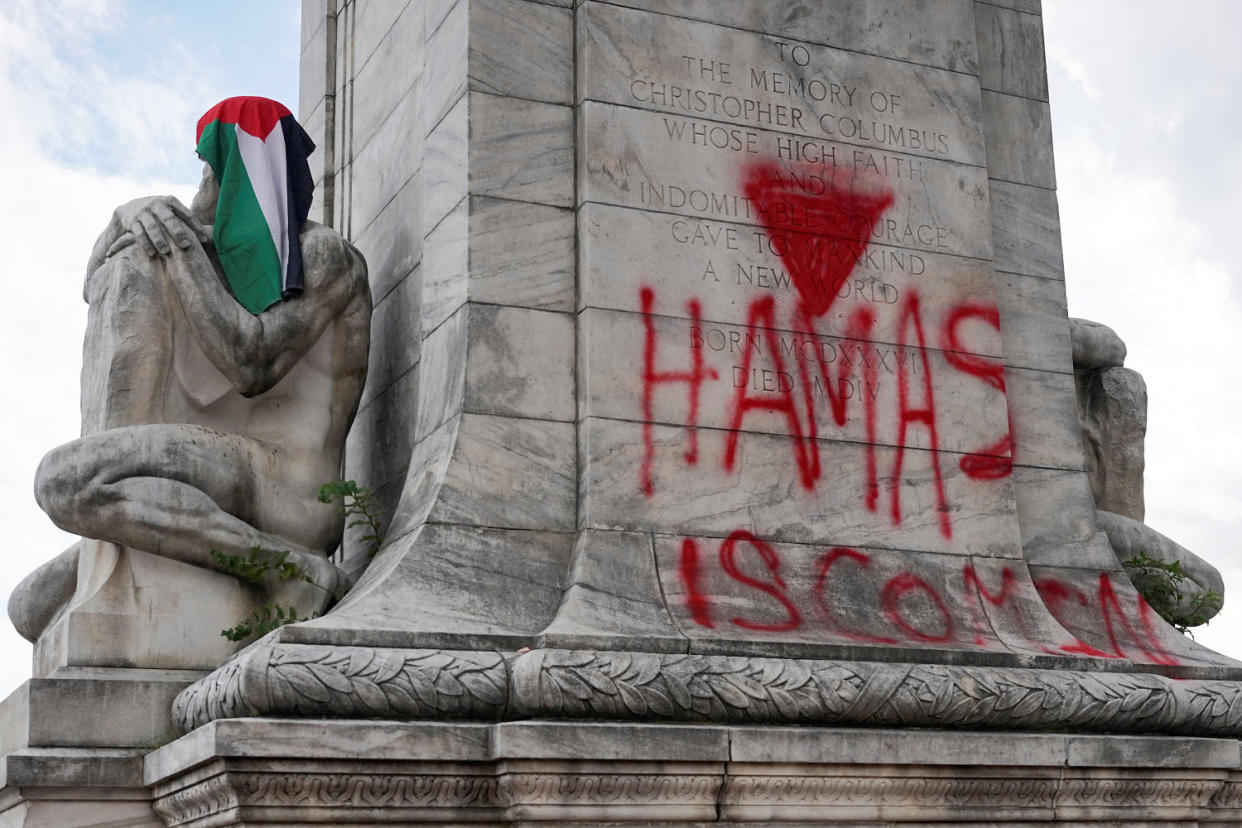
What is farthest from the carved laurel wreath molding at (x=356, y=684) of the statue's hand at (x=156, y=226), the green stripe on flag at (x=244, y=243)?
the statue's hand at (x=156, y=226)

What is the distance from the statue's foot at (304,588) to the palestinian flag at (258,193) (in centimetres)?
160

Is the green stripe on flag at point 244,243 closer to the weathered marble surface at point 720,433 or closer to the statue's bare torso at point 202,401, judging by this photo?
the statue's bare torso at point 202,401

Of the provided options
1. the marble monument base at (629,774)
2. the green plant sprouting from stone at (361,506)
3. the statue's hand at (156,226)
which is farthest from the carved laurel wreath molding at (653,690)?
the statue's hand at (156,226)

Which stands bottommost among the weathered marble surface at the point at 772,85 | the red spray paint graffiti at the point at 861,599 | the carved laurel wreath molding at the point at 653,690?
the carved laurel wreath molding at the point at 653,690

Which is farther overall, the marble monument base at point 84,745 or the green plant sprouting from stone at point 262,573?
the green plant sprouting from stone at point 262,573

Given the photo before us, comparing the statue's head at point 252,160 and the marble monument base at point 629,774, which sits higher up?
the statue's head at point 252,160

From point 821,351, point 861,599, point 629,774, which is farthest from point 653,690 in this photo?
point 821,351

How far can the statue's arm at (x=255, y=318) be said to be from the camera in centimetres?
1068

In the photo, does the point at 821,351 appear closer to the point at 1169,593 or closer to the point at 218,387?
the point at 1169,593

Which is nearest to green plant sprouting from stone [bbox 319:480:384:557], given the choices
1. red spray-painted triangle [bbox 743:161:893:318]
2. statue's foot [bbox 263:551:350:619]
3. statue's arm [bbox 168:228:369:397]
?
statue's foot [bbox 263:551:350:619]

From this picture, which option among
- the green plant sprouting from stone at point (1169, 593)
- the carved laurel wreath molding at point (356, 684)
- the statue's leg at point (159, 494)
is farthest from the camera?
the green plant sprouting from stone at point (1169, 593)

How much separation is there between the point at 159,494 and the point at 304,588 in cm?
102

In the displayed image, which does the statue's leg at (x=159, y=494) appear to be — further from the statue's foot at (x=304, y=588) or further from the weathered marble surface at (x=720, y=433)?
the weathered marble surface at (x=720, y=433)

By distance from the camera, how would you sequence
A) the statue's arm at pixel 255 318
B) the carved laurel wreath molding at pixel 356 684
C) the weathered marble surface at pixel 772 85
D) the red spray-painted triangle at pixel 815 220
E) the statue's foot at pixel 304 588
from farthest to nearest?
the red spray-painted triangle at pixel 815 220 < the weathered marble surface at pixel 772 85 < the statue's arm at pixel 255 318 < the statue's foot at pixel 304 588 < the carved laurel wreath molding at pixel 356 684
